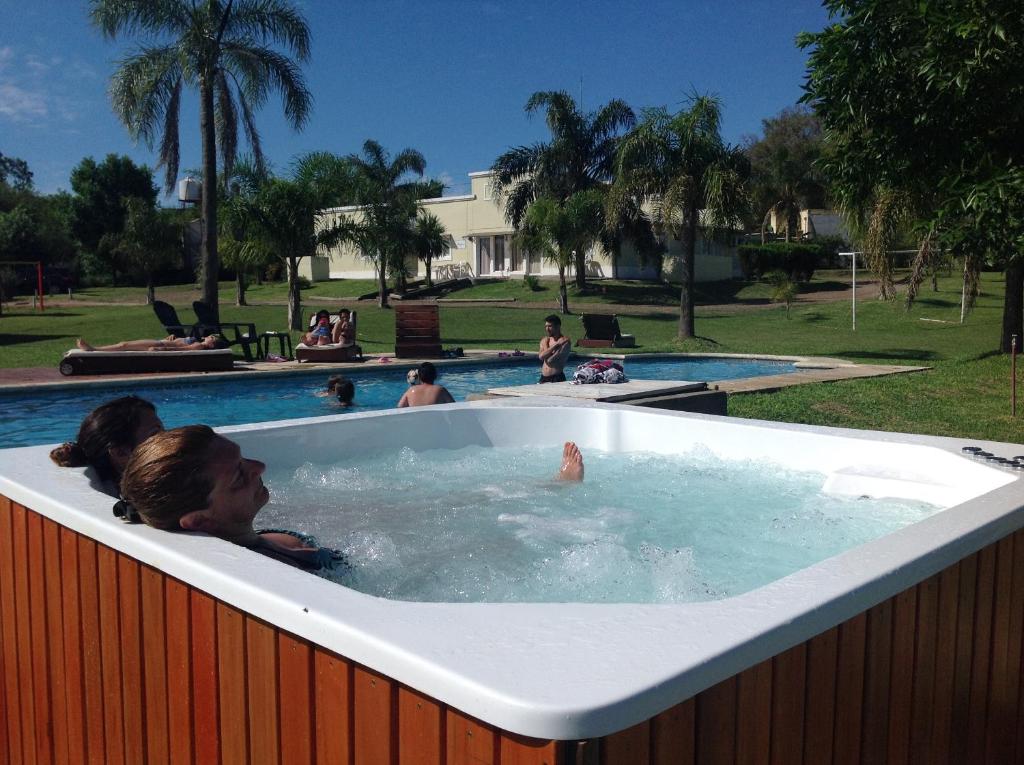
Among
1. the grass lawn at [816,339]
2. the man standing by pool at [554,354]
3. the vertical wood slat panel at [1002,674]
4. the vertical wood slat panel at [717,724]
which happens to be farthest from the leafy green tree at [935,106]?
the vertical wood slat panel at [717,724]

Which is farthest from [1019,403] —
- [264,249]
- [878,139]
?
[264,249]

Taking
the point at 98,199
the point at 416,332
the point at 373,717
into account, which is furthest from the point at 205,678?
the point at 98,199

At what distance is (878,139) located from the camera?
9547 millimetres

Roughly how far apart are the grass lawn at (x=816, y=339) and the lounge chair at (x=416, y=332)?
6.88 feet

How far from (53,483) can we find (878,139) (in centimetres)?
887

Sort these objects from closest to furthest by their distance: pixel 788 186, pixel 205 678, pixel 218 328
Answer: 1. pixel 205 678
2. pixel 218 328
3. pixel 788 186

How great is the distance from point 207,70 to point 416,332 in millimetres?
7801

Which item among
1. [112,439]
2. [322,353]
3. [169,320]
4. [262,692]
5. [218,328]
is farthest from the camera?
[218,328]

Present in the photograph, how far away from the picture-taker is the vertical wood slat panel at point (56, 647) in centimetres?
275

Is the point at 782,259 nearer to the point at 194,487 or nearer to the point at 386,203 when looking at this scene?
the point at 386,203

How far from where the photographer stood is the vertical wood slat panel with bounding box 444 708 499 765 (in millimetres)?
1491

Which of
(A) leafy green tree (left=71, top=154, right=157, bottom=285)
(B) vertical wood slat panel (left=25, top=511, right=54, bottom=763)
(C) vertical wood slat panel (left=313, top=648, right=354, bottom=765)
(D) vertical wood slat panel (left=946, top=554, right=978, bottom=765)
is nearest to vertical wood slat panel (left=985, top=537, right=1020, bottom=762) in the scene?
(D) vertical wood slat panel (left=946, top=554, right=978, bottom=765)

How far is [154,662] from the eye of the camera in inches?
91.4

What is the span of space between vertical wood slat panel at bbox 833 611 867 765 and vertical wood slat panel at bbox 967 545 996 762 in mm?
716
